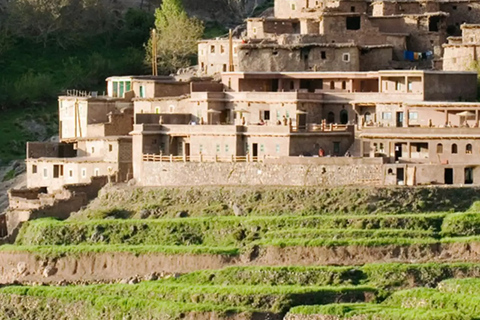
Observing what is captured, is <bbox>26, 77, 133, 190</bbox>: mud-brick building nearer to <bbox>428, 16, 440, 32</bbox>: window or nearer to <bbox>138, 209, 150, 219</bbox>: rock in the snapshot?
<bbox>138, 209, 150, 219</bbox>: rock

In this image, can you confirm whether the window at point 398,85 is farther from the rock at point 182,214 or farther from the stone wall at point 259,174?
the rock at point 182,214

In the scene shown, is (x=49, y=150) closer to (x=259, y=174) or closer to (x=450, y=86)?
(x=259, y=174)

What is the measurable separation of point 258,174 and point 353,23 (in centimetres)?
1381

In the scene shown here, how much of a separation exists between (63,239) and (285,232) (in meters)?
10.5

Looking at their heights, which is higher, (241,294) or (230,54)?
(230,54)

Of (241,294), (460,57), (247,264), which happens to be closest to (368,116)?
(460,57)

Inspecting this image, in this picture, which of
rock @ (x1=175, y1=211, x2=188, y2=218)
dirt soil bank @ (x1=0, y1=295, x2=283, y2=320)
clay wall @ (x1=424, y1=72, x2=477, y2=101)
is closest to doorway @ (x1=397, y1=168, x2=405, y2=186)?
clay wall @ (x1=424, y1=72, x2=477, y2=101)

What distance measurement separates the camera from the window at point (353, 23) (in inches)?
4166

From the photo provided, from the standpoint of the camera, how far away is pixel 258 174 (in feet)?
311

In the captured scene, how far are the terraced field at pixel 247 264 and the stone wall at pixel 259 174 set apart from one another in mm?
1249

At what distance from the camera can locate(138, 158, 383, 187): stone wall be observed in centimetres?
9300

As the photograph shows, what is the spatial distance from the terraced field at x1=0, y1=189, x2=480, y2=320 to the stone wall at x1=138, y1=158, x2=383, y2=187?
125 centimetres

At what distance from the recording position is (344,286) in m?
84.8

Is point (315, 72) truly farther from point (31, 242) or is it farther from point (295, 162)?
point (31, 242)
